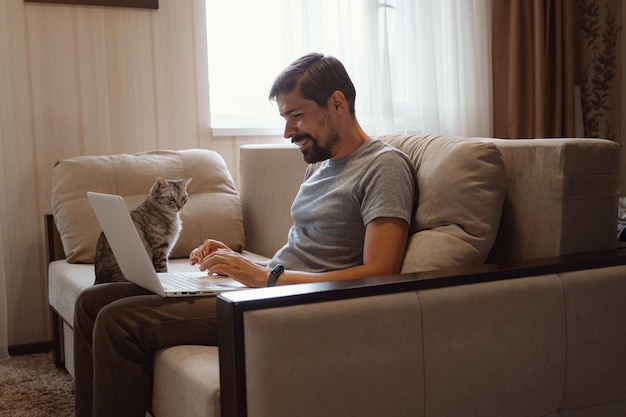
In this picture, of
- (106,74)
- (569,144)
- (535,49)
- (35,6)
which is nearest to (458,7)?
(535,49)

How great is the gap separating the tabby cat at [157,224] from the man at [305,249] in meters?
0.30

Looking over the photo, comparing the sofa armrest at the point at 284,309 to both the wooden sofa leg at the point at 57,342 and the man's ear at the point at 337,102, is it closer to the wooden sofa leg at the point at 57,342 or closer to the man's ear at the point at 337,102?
the man's ear at the point at 337,102

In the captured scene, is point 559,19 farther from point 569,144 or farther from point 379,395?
point 379,395

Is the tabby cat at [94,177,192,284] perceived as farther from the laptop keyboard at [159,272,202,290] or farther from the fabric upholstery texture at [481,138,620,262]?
the fabric upholstery texture at [481,138,620,262]

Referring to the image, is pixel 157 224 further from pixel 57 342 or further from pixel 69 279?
pixel 57 342

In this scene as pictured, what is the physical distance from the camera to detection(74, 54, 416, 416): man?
1762 mm

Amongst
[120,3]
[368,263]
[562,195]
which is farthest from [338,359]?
[120,3]

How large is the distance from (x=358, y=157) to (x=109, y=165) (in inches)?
57.0

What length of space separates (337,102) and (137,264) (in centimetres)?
66

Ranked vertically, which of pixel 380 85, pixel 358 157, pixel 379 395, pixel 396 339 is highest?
pixel 380 85

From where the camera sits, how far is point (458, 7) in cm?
391

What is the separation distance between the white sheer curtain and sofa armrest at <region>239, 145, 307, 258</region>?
58 cm

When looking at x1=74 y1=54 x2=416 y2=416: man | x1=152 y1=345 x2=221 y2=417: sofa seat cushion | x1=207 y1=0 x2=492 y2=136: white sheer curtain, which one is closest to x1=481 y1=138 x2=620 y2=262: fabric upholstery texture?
x1=74 y1=54 x2=416 y2=416: man

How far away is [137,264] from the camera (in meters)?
1.84
